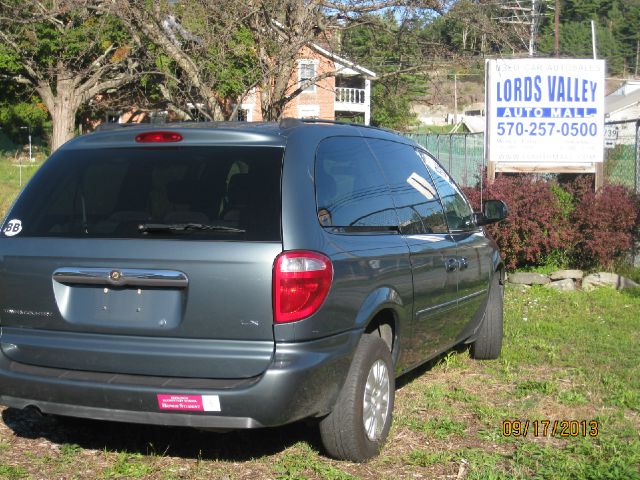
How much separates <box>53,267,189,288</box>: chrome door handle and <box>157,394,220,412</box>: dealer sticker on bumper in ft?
1.76

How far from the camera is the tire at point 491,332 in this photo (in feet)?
23.8

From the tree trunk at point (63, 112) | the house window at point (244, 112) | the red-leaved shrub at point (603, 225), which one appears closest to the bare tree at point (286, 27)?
the red-leaved shrub at point (603, 225)

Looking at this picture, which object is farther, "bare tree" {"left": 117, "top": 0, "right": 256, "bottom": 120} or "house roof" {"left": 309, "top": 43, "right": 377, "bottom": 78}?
"house roof" {"left": 309, "top": 43, "right": 377, "bottom": 78}

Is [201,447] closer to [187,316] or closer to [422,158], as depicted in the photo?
[187,316]

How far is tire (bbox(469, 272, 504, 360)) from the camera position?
7.27 metres

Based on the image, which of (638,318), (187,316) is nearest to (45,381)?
(187,316)

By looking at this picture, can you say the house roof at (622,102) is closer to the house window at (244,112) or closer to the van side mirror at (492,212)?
the house window at (244,112)

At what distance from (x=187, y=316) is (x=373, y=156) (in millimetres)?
1829

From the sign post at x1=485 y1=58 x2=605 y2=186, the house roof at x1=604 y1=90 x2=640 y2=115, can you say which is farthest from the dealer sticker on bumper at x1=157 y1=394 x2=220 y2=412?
the house roof at x1=604 y1=90 x2=640 y2=115

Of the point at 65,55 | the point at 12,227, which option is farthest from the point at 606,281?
the point at 65,55

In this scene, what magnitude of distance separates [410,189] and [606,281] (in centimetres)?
632

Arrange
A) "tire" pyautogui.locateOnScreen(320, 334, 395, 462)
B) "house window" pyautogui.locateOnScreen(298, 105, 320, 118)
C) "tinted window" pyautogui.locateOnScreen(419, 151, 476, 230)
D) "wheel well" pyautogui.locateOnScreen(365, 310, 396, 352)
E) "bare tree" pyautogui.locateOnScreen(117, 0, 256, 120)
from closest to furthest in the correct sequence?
"tire" pyautogui.locateOnScreen(320, 334, 395, 462), "wheel well" pyautogui.locateOnScreen(365, 310, 396, 352), "tinted window" pyautogui.locateOnScreen(419, 151, 476, 230), "bare tree" pyautogui.locateOnScreen(117, 0, 256, 120), "house window" pyautogui.locateOnScreen(298, 105, 320, 118)

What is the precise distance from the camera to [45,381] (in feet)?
14.4
